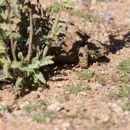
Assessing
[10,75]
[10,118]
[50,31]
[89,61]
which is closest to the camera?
[10,118]

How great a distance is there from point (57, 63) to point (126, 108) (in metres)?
1.92

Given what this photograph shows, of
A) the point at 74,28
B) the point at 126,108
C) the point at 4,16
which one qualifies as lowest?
the point at 126,108

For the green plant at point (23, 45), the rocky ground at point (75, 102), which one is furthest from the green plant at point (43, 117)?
the green plant at point (23, 45)

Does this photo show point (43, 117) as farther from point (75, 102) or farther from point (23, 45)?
point (23, 45)

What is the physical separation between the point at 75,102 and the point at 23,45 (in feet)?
4.82

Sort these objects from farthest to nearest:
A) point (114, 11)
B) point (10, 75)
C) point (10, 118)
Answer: point (114, 11) < point (10, 75) < point (10, 118)

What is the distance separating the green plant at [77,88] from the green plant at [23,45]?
44 centimetres

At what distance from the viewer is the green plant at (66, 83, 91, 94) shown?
763 centimetres

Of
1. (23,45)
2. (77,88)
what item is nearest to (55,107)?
(77,88)

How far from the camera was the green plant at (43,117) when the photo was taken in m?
6.84

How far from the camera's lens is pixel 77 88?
25.2ft

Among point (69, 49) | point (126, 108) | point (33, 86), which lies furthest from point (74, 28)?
point (126, 108)

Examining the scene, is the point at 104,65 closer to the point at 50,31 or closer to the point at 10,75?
the point at 50,31

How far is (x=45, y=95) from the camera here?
24.6 feet
